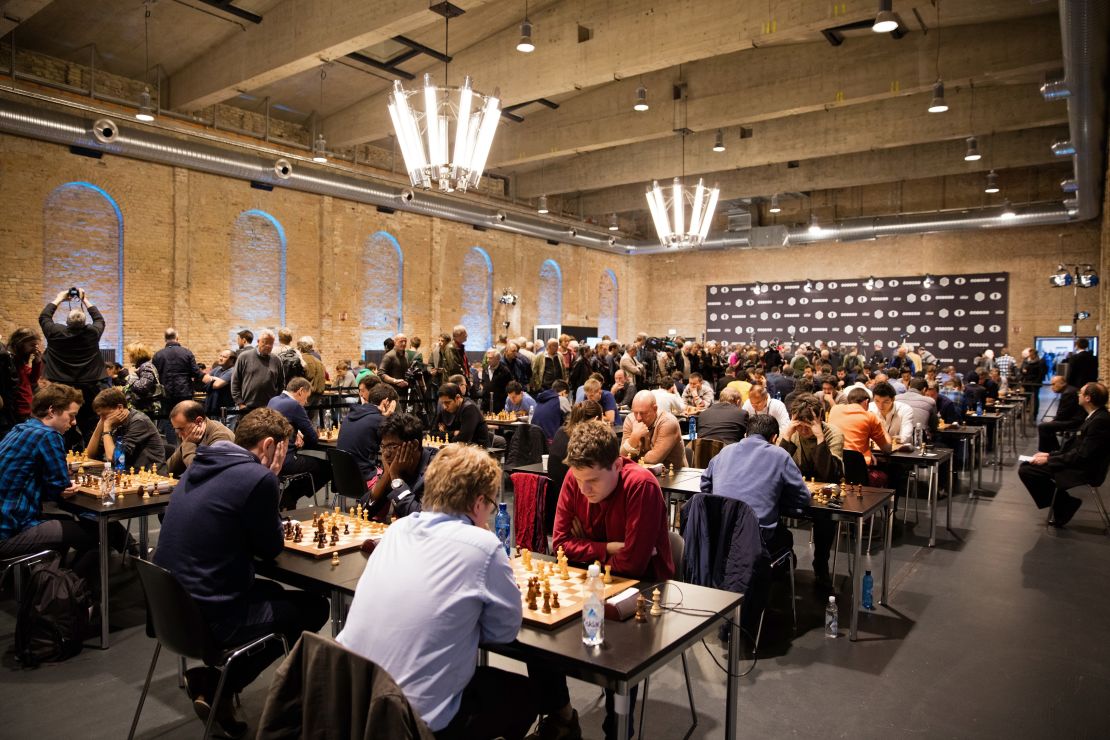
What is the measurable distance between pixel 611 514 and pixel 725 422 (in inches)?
135

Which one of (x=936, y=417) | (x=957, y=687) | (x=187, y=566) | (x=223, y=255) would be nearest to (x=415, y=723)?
(x=187, y=566)

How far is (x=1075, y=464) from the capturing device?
22.1 feet

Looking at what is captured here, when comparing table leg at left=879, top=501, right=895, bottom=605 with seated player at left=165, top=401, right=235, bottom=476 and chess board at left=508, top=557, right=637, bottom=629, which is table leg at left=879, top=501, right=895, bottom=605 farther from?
seated player at left=165, top=401, right=235, bottom=476

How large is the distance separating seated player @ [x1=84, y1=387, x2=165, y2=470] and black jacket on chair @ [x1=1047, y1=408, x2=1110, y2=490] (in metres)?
7.83

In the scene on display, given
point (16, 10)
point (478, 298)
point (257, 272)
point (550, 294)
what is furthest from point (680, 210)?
point (550, 294)

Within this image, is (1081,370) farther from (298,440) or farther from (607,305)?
(607,305)

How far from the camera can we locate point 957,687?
3.66 meters

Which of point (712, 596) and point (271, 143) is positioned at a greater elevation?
point (271, 143)

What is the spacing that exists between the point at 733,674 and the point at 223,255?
1305 centimetres

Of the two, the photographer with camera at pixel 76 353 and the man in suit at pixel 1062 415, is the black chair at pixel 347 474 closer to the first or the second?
the photographer with camera at pixel 76 353

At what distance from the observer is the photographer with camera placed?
7.38 meters

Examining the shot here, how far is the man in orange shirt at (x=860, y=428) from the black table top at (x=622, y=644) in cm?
382

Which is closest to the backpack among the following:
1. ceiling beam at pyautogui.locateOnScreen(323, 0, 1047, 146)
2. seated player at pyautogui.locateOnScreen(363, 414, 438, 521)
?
seated player at pyautogui.locateOnScreen(363, 414, 438, 521)

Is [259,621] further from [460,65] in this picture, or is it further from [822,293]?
[822,293]
